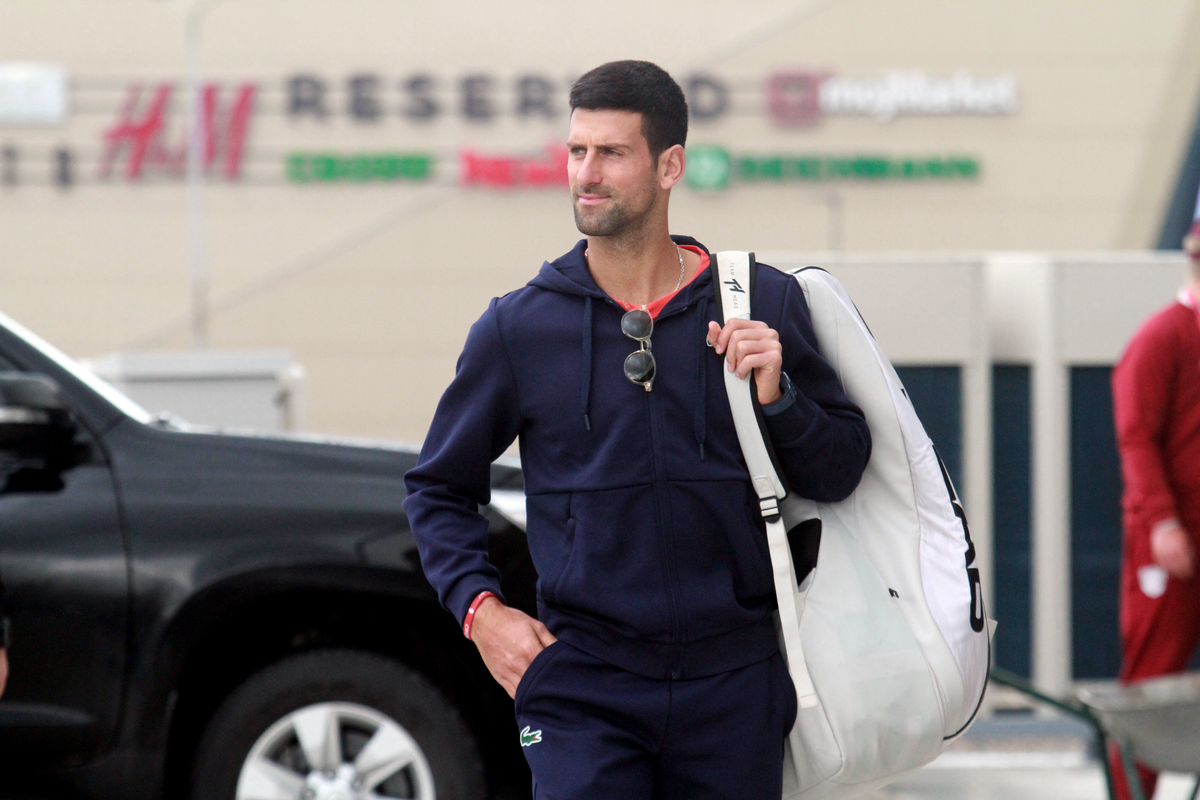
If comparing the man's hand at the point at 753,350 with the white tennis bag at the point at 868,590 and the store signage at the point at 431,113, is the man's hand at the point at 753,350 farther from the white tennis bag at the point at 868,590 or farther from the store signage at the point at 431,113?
the store signage at the point at 431,113

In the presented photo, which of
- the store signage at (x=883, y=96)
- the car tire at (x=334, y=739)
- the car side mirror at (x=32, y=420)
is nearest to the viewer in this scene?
the car side mirror at (x=32, y=420)

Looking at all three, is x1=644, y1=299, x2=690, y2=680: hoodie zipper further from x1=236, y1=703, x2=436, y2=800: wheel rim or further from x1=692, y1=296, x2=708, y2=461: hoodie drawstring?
x1=236, y1=703, x2=436, y2=800: wheel rim

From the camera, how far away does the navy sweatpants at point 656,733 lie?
208cm

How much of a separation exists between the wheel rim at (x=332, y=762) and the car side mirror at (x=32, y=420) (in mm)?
878

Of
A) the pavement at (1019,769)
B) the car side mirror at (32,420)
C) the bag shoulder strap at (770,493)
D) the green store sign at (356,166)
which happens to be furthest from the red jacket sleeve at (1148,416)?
the green store sign at (356,166)

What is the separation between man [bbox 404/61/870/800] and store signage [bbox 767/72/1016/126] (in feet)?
67.2

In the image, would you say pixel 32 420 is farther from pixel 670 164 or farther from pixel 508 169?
pixel 508 169

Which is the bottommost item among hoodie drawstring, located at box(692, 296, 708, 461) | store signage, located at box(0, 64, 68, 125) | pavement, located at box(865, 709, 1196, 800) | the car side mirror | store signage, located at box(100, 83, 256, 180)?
pavement, located at box(865, 709, 1196, 800)

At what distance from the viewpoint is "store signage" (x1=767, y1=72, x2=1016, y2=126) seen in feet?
72.5

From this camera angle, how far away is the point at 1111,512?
18.3ft

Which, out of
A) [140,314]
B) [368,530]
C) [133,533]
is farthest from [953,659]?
[140,314]

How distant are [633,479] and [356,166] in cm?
2060

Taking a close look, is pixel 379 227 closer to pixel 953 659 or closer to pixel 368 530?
pixel 368 530

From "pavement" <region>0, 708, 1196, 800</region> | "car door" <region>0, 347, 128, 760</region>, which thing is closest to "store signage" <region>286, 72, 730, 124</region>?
"pavement" <region>0, 708, 1196, 800</region>
